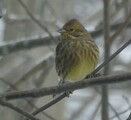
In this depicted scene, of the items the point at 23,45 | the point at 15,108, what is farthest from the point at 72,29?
the point at 15,108

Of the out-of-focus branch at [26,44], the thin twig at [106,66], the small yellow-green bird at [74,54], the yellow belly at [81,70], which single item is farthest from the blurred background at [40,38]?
the thin twig at [106,66]

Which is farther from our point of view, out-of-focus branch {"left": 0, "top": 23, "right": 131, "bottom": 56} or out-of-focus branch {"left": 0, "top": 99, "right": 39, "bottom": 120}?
out-of-focus branch {"left": 0, "top": 23, "right": 131, "bottom": 56}

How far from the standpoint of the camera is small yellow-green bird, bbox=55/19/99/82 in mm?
5047

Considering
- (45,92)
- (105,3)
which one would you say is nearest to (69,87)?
(45,92)

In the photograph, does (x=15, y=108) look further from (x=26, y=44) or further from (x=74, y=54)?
(x=26, y=44)

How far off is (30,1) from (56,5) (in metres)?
0.50

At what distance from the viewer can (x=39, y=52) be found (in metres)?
9.68

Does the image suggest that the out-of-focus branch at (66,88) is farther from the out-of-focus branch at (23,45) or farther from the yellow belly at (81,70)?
the out-of-focus branch at (23,45)

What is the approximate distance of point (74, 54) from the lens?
512 centimetres

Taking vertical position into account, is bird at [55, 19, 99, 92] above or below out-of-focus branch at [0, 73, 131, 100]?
above

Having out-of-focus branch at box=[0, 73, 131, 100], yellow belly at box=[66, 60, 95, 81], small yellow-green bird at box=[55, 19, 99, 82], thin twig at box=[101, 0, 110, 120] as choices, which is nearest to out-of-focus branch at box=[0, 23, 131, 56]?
small yellow-green bird at box=[55, 19, 99, 82]

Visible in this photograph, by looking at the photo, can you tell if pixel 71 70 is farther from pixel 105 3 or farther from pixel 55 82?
pixel 55 82

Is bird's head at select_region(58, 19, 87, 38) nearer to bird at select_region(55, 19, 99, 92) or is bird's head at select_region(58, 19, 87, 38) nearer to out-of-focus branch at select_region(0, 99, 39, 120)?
bird at select_region(55, 19, 99, 92)

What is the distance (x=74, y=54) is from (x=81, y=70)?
18cm
